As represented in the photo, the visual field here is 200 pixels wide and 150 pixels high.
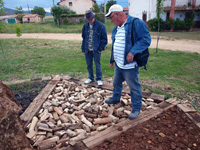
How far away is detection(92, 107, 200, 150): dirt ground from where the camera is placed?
259 cm

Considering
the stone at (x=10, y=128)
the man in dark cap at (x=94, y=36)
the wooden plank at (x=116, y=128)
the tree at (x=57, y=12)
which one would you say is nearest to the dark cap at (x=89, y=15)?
the man in dark cap at (x=94, y=36)

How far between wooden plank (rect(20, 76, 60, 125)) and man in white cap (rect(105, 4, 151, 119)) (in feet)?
6.37

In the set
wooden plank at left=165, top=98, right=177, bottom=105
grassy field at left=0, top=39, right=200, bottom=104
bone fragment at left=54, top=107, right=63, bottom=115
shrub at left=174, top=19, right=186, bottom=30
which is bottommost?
bone fragment at left=54, top=107, right=63, bottom=115

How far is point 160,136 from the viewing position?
2.81 m

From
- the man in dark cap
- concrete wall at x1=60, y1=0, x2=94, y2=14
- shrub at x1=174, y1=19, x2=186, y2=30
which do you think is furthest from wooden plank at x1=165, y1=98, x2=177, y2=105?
concrete wall at x1=60, y1=0, x2=94, y2=14

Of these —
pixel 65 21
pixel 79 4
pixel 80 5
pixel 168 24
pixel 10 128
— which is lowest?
pixel 10 128

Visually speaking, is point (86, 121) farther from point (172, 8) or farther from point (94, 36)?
point (172, 8)

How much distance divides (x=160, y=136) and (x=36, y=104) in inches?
104

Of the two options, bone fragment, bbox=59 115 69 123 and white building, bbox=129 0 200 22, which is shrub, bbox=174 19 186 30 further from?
bone fragment, bbox=59 115 69 123

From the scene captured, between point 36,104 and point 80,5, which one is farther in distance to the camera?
point 80,5

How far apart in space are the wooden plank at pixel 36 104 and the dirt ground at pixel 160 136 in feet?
5.33

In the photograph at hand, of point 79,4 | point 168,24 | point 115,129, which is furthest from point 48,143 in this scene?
point 79,4

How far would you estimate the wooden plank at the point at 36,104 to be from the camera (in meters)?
3.40

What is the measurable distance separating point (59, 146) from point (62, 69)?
4.28 metres
